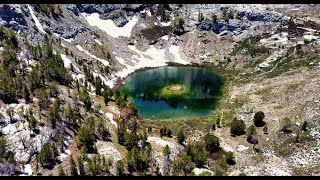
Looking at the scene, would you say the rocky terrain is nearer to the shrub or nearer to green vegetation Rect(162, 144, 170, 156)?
green vegetation Rect(162, 144, 170, 156)

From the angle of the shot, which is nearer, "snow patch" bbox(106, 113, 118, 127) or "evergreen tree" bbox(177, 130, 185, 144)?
"evergreen tree" bbox(177, 130, 185, 144)

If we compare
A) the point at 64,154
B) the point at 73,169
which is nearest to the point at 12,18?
the point at 64,154

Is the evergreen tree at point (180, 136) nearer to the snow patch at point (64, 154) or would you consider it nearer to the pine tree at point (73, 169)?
the snow patch at point (64, 154)

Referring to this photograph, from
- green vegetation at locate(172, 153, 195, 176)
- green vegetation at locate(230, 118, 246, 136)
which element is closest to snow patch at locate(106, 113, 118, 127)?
green vegetation at locate(172, 153, 195, 176)

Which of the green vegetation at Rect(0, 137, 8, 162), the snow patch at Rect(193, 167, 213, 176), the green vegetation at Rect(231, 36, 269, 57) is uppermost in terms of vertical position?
the green vegetation at Rect(231, 36, 269, 57)

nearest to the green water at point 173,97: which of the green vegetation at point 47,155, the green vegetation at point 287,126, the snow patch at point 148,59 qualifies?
the snow patch at point 148,59

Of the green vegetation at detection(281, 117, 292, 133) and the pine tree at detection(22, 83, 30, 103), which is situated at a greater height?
the pine tree at detection(22, 83, 30, 103)

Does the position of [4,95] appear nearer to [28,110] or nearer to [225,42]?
[28,110]

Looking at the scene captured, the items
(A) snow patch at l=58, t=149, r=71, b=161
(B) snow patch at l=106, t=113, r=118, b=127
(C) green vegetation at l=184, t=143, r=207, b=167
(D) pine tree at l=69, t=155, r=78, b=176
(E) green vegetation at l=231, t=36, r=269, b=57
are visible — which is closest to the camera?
(D) pine tree at l=69, t=155, r=78, b=176
